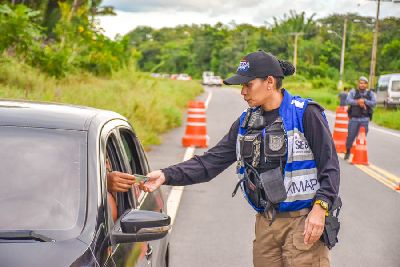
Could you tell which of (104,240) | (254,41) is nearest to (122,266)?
(104,240)

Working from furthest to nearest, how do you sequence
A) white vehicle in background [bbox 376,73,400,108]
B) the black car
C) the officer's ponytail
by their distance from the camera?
white vehicle in background [bbox 376,73,400,108], the officer's ponytail, the black car

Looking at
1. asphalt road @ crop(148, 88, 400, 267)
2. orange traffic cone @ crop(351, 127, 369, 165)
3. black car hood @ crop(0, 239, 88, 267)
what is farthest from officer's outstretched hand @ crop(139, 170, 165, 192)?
orange traffic cone @ crop(351, 127, 369, 165)

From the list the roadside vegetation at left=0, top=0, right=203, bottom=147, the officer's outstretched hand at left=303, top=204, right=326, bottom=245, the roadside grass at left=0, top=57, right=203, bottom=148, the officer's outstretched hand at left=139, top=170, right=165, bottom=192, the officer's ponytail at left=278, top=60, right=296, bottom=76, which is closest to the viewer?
the officer's outstretched hand at left=303, top=204, right=326, bottom=245

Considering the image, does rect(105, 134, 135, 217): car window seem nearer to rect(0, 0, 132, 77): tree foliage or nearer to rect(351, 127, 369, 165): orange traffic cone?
rect(351, 127, 369, 165): orange traffic cone

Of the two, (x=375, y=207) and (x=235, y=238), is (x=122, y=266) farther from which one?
(x=375, y=207)

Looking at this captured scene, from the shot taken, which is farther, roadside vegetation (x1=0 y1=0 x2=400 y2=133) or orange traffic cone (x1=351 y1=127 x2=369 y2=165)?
roadside vegetation (x1=0 y1=0 x2=400 y2=133)

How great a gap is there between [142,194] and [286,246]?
1056 mm

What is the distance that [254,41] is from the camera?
105 metres

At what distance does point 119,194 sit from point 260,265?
3.18ft

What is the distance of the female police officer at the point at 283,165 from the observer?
4.28 meters

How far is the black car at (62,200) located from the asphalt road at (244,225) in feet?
10.9

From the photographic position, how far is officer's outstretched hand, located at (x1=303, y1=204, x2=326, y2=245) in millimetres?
4172

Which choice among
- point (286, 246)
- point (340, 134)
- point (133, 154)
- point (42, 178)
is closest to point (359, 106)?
point (340, 134)

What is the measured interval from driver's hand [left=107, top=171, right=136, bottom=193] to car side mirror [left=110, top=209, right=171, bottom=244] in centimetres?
52
